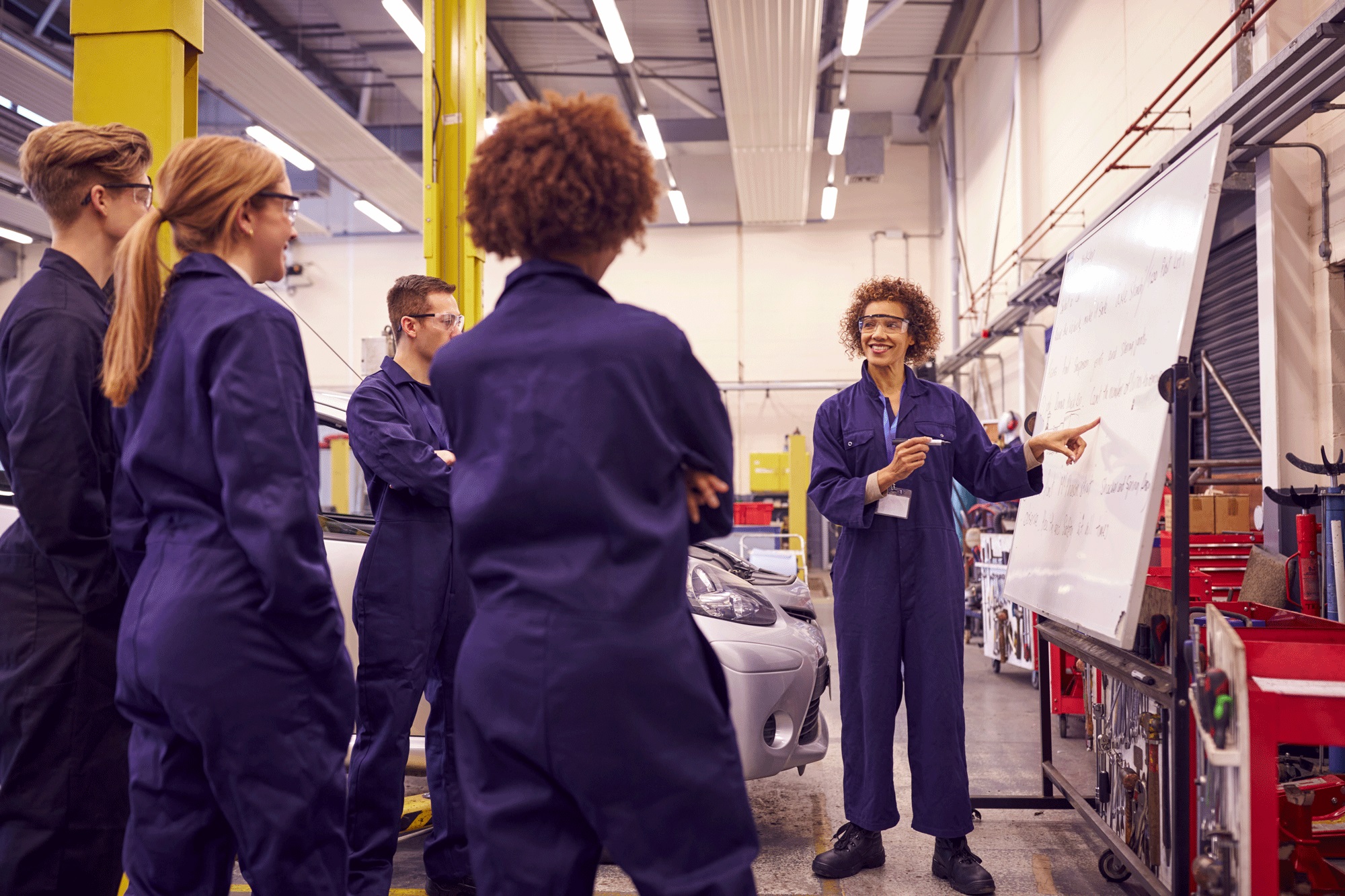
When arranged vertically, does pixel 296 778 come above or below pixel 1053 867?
above

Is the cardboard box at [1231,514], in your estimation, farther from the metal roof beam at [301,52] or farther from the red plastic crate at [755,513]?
the metal roof beam at [301,52]

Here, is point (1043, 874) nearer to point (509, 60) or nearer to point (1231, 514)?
point (1231, 514)

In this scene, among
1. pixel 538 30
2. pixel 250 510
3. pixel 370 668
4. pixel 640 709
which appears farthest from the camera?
pixel 538 30

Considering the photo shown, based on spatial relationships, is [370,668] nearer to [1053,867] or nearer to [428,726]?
[428,726]

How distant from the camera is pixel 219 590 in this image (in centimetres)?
137

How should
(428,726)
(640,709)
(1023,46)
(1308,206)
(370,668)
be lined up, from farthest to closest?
(1023,46) < (1308,206) < (428,726) < (370,668) < (640,709)

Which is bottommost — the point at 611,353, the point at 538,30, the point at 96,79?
the point at 611,353

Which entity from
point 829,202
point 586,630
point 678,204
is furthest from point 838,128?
point 586,630

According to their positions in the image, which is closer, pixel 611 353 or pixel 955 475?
pixel 611 353

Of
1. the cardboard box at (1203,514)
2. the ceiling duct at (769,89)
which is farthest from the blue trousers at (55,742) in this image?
the ceiling duct at (769,89)

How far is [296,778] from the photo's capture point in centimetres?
141

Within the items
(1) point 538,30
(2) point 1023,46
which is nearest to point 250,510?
(2) point 1023,46

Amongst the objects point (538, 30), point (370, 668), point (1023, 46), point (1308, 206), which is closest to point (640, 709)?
point (370, 668)

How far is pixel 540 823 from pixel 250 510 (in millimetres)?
637
